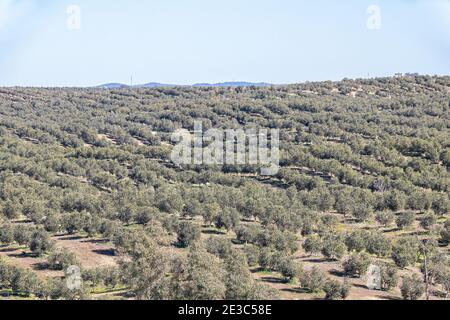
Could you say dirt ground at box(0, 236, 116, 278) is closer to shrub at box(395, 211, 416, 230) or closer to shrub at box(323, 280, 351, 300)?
shrub at box(323, 280, 351, 300)

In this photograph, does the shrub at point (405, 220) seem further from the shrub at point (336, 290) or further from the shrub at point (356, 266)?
the shrub at point (336, 290)

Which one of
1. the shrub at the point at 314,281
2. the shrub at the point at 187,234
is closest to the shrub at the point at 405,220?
the shrub at the point at 187,234

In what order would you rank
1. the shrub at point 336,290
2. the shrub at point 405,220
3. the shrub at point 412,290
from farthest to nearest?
→ the shrub at point 405,220 → the shrub at point 412,290 → the shrub at point 336,290

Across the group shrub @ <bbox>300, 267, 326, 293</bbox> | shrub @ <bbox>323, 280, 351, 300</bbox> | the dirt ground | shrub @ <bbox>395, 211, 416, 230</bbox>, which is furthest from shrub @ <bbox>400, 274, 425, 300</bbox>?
shrub @ <bbox>395, 211, 416, 230</bbox>

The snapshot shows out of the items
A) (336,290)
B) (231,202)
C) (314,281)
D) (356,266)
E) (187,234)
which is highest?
(231,202)

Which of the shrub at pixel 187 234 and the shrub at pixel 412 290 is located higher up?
the shrub at pixel 187 234

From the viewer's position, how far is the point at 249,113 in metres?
144

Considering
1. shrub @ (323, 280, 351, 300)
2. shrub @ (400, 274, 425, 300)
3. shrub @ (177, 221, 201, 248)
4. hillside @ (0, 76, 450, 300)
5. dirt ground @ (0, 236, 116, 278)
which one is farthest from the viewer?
shrub @ (177, 221, 201, 248)

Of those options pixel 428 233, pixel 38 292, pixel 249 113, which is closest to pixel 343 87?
pixel 249 113

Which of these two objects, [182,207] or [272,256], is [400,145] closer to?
[182,207]

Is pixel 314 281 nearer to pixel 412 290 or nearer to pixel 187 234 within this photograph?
pixel 412 290

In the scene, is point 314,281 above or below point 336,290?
above

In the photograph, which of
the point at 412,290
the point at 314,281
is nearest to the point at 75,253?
the point at 314,281

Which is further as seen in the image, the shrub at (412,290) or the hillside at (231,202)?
the shrub at (412,290)
